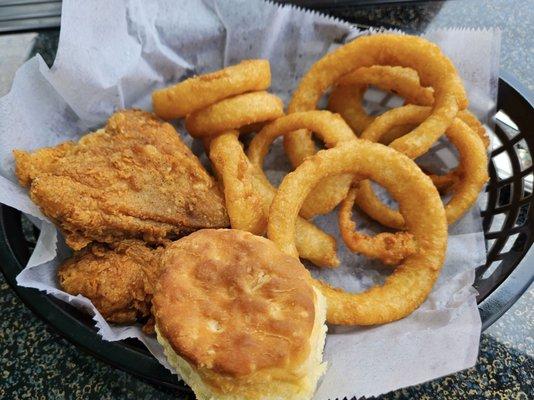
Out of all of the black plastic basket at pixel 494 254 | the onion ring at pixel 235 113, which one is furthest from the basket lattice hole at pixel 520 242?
the onion ring at pixel 235 113

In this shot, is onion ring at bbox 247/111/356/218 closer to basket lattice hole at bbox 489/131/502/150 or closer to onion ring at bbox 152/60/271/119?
onion ring at bbox 152/60/271/119

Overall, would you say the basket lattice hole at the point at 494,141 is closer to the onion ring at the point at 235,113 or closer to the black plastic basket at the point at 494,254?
the black plastic basket at the point at 494,254

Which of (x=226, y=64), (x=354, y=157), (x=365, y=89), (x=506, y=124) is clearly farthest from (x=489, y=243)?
(x=226, y=64)

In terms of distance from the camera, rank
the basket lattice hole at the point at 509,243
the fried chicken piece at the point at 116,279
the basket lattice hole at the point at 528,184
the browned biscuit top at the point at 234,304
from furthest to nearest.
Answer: the basket lattice hole at the point at 528,184 → the basket lattice hole at the point at 509,243 → the fried chicken piece at the point at 116,279 → the browned biscuit top at the point at 234,304

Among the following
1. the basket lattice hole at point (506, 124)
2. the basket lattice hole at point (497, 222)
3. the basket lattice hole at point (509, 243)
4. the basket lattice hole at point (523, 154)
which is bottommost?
the basket lattice hole at point (497, 222)

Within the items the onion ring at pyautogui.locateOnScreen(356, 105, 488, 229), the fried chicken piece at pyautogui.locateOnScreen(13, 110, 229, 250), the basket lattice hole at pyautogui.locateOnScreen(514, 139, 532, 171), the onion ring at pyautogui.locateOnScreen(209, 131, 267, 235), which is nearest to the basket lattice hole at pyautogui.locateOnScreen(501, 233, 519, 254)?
the onion ring at pyautogui.locateOnScreen(356, 105, 488, 229)

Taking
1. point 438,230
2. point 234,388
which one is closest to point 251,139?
point 438,230
